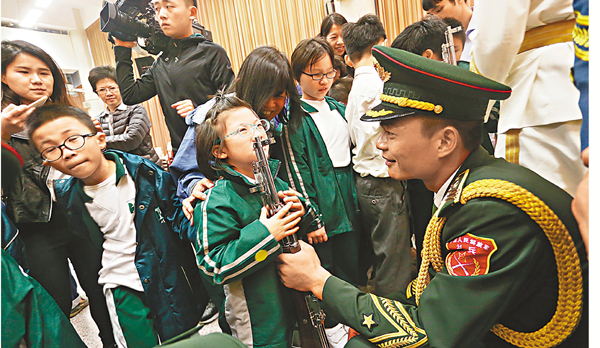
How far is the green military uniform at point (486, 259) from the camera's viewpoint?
2.39ft

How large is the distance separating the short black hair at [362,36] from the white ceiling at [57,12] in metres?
1.25

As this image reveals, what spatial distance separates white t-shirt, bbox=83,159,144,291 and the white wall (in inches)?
111

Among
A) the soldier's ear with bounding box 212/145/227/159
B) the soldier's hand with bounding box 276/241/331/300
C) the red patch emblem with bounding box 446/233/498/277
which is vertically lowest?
the soldier's hand with bounding box 276/241/331/300

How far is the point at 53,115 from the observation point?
99 cm

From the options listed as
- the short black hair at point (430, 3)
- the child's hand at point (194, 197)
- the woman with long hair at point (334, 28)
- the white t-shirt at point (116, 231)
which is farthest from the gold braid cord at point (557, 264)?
the woman with long hair at point (334, 28)

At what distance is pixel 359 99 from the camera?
1723 millimetres

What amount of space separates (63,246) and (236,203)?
1.94 ft

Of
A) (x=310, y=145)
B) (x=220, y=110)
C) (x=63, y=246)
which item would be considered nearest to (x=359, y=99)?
(x=310, y=145)

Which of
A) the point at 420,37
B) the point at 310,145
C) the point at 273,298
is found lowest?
the point at 273,298

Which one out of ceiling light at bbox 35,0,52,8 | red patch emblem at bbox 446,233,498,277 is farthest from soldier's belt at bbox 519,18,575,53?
ceiling light at bbox 35,0,52,8

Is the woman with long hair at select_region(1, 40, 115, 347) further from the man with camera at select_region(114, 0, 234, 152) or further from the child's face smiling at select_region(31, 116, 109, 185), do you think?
the man with camera at select_region(114, 0, 234, 152)

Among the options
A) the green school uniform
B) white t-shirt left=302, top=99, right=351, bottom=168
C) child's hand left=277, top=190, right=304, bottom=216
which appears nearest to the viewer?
child's hand left=277, top=190, right=304, bottom=216

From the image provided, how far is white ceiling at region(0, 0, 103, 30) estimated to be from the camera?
940 millimetres
